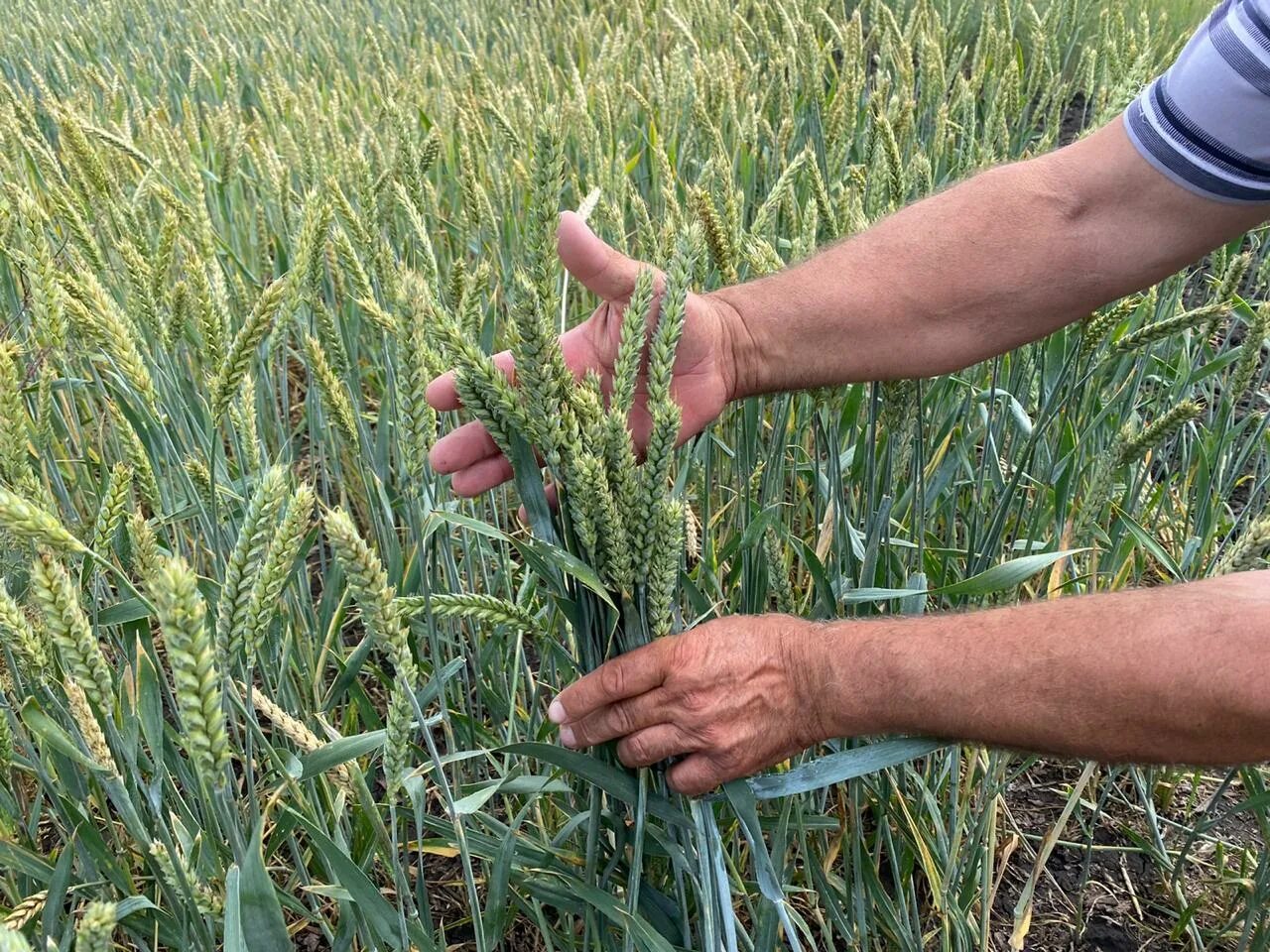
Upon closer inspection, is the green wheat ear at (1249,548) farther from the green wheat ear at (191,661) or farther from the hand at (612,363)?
the green wheat ear at (191,661)

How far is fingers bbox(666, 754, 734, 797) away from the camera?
866 millimetres

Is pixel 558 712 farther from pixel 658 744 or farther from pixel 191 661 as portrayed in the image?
pixel 191 661

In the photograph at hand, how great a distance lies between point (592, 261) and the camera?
1057mm

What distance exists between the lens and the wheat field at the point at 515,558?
2.54 feet

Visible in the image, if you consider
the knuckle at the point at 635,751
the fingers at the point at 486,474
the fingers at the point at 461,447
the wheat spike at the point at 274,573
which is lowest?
the knuckle at the point at 635,751

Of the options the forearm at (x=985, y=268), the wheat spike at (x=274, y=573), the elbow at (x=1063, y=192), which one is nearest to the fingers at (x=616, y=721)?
the wheat spike at (x=274, y=573)

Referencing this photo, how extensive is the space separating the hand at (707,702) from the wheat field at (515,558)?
3 centimetres

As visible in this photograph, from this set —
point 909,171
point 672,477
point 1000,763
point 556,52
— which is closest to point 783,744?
point 1000,763

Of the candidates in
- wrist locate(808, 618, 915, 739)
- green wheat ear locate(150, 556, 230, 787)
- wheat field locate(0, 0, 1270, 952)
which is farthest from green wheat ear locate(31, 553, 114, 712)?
wrist locate(808, 618, 915, 739)

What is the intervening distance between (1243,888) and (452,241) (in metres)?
2.13

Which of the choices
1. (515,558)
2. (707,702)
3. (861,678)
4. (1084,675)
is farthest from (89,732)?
(515,558)

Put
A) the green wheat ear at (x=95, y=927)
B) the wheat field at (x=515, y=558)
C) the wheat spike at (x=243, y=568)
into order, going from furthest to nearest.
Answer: the wheat field at (x=515, y=558) → the wheat spike at (x=243, y=568) → the green wheat ear at (x=95, y=927)

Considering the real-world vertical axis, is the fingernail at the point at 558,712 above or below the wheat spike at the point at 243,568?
below

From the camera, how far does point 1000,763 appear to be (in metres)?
1.12
